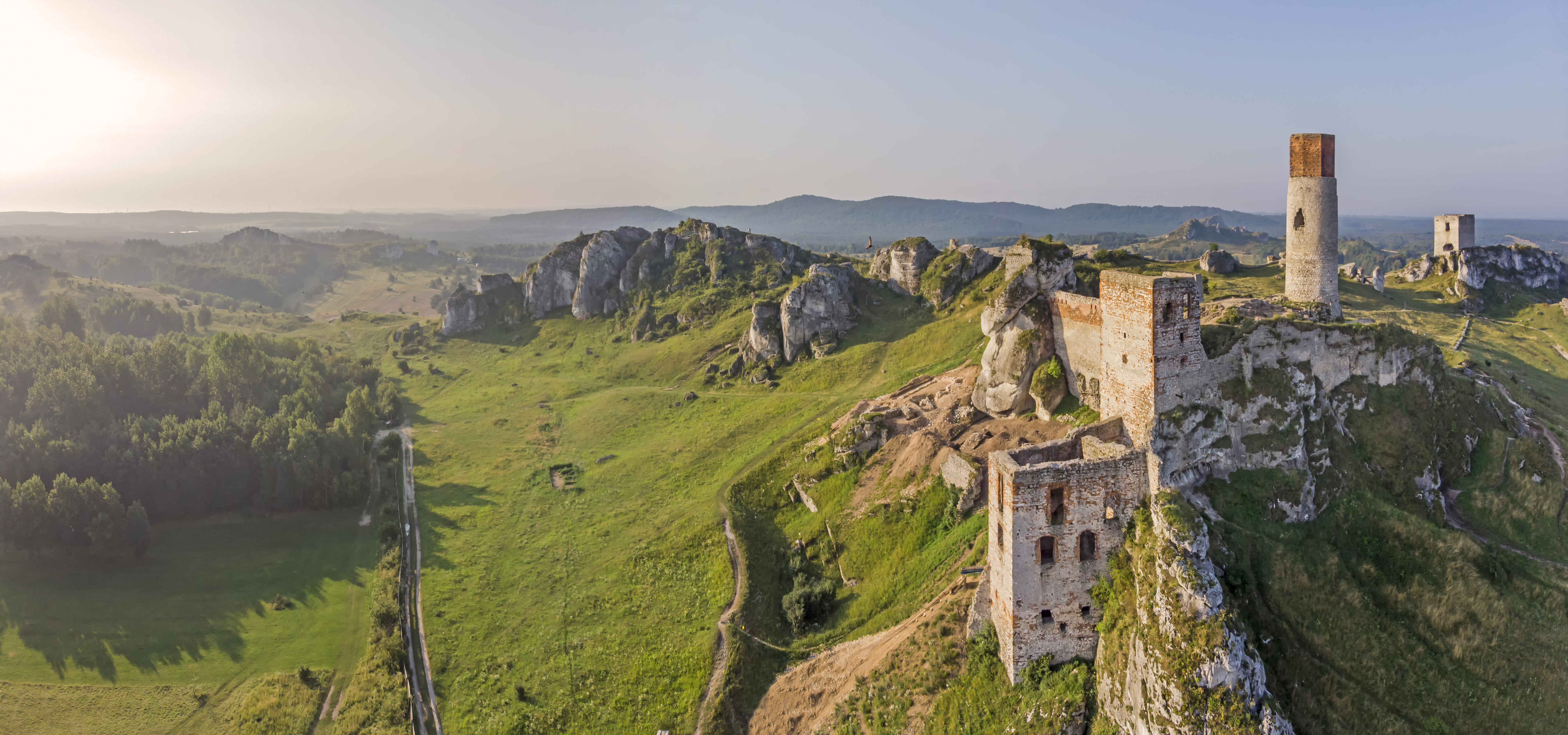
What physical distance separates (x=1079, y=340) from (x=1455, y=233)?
105 m

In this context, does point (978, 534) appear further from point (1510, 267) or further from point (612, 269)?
point (1510, 267)

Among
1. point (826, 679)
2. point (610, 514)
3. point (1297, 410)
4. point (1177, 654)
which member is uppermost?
point (1297, 410)

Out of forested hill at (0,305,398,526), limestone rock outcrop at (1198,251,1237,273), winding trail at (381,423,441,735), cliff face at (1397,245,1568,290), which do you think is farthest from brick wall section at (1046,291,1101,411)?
cliff face at (1397,245,1568,290)

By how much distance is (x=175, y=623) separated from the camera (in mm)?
53500

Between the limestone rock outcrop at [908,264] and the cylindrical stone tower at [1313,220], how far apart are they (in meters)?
44.8

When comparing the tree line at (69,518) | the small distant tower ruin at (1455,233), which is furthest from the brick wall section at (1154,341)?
the small distant tower ruin at (1455,233)

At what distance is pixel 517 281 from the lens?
136875 mm

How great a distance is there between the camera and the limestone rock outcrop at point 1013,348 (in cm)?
4256

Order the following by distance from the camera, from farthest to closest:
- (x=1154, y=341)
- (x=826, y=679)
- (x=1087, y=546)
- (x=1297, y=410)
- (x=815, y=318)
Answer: (x=815, y=318)
(x=826, y=679)
(x=1297, y=410)
(x=1154, y=341)
(x=1087, y=546)

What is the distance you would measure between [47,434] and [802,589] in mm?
75674

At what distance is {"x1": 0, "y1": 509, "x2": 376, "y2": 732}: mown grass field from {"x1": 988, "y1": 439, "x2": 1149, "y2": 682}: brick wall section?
142 feet

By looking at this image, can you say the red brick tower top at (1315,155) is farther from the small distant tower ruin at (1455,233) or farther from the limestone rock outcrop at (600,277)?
the limestone rock outcrop at (600,277)

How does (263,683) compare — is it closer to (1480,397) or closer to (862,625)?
(862,625)

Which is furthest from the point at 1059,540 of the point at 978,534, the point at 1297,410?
the point at 1297,410
